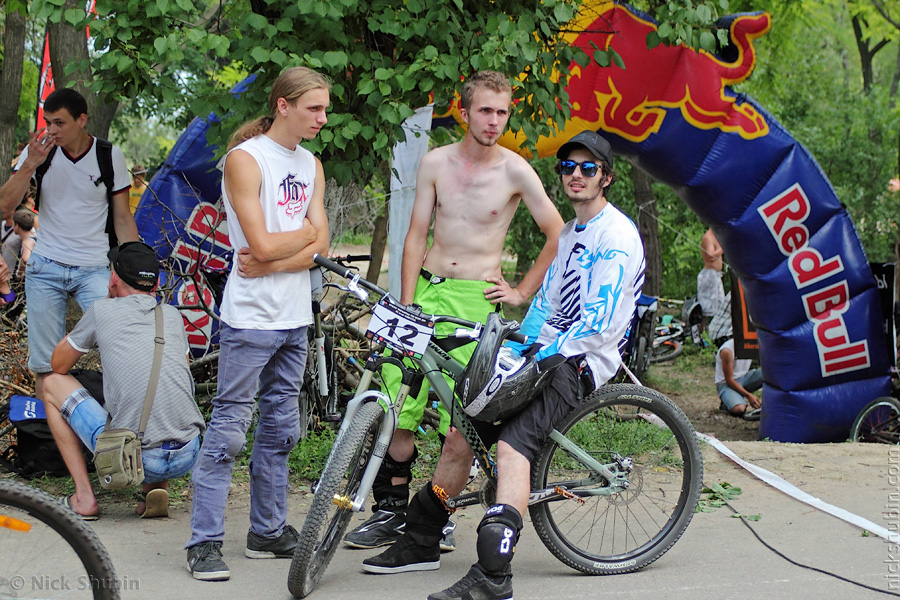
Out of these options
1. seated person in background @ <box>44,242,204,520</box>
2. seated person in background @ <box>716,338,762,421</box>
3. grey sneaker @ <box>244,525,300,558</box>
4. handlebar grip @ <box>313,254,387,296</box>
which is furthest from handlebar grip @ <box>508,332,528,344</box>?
seated person in background @ <box>716,338,762,421</box>

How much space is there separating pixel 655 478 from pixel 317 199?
198 cm

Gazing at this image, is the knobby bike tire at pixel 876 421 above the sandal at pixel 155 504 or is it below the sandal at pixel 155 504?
above

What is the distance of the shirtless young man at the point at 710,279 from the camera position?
35.4ft

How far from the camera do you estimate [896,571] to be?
398cm

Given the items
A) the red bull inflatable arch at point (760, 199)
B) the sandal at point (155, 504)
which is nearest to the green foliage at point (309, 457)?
the sandal at point (155, 504)

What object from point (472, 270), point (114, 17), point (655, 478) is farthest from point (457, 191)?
point (114, 17)

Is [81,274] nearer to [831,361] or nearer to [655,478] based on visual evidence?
[655,478]

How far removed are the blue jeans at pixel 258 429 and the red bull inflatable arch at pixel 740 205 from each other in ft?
7.37

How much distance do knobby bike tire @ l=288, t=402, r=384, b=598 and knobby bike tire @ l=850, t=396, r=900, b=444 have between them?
5.57 metres

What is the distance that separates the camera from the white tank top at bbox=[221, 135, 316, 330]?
148 inches

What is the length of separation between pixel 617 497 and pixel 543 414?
623mm

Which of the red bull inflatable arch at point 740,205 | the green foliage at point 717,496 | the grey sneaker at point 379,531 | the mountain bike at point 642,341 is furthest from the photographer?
the mountain bike at point 642,341

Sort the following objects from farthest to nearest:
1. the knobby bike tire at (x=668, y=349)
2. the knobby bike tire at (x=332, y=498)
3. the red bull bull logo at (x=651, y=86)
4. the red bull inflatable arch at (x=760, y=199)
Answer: the knobby bike tire at (x=668, y=349)
the red bull inflatable arch at (x=760, y=199)
the red bull bull logo at (x=651, y=86)
the knobby bike tire at (x=332, y=498)

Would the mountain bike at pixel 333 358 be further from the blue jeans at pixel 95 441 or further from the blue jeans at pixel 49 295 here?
the blue jeans at pixel 49 295
